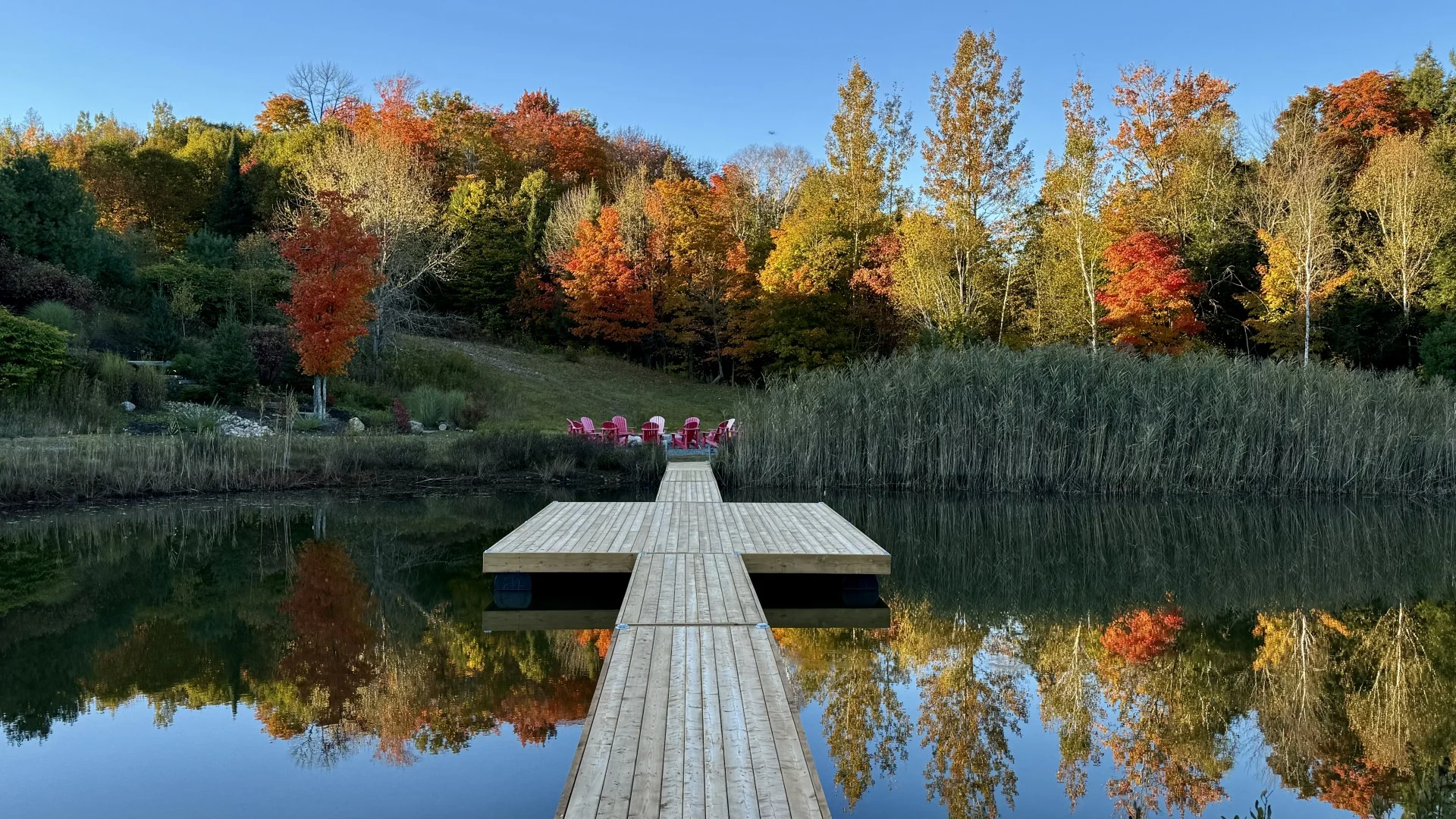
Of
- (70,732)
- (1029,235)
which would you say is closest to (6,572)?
(70,732)

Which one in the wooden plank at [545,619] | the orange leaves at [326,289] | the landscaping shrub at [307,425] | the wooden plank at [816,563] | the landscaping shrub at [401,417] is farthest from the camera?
the landscaping shrub at [401,417]

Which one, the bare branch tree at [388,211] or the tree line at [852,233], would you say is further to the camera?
the bare branch tree at [388,211]

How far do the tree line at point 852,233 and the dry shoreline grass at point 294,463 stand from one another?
12.5 ft

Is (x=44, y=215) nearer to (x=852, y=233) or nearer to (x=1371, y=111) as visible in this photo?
(x=852, y=233)

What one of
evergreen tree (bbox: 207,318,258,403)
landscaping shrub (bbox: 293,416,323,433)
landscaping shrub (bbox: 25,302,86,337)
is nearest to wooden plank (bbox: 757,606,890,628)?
landscaping shrub (bbox: 293,416,323,433)

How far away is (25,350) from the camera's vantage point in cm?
1359

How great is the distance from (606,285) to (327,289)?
1067 centimetres

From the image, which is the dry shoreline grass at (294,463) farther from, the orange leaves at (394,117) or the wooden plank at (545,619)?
the orange leaves at (394,117)

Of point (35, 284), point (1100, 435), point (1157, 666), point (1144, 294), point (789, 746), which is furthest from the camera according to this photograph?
point (1144, 294)

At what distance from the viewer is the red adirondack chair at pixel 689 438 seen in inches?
590

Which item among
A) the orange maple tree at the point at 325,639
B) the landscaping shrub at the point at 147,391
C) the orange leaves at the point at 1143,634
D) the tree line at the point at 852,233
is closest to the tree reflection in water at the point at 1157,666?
the orange leaves at the point at 1143,634

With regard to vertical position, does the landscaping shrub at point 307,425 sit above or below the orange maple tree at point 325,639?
above

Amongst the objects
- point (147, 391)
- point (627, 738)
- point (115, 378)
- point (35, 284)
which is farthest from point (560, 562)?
point (35, 284)

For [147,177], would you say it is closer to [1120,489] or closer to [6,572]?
[6,572]
